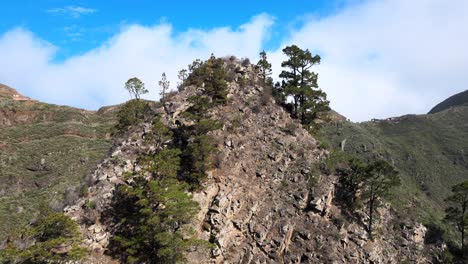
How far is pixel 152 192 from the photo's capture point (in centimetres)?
3166

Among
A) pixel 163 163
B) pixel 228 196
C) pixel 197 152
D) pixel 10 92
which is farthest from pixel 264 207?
pixel 10 92

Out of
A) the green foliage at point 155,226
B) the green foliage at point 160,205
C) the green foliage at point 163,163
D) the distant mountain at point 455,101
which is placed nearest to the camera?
the green foliage at point 155,226

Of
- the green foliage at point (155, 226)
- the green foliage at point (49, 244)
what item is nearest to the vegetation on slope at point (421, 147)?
the green foliage at point (155, 226)

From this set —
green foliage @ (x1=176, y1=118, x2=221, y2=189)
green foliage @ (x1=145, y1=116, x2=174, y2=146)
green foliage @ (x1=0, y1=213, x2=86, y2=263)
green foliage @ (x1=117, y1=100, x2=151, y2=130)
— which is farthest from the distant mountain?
green foliage @ (x1=0, y1=213, x2=86, y2=263)

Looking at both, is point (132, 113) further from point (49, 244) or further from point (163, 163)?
point (49, 244)

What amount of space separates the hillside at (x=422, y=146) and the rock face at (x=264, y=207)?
46.8m

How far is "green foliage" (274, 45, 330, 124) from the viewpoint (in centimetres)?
4666

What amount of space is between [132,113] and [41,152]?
167 feet

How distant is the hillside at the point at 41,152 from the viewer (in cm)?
6538

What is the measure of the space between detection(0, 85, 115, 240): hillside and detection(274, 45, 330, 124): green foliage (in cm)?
3466

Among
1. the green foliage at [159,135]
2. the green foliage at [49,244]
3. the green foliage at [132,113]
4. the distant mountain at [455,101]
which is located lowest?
the green foliage at [49,244]

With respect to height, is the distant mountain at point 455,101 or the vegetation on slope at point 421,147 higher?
the distant mountain at point 455,101

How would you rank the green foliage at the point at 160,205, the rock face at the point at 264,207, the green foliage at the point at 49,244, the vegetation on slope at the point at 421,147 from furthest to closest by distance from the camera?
the vegetation on slope at the point at 421,147 → the rock face at the point at 264,207 → the green foliage at the point at 160,205 → the green foliage at the point at 49,244

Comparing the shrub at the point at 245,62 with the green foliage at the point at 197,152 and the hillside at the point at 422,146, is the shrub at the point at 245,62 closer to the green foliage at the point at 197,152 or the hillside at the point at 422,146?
A: the green foliage at the point at 197,152
